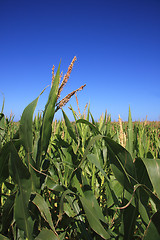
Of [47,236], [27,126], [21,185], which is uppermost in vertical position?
[27,126]

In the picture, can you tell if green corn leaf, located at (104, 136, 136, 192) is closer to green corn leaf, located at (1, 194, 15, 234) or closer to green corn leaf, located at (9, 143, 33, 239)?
green corn leaf, located at (9, 143, 33, 239)

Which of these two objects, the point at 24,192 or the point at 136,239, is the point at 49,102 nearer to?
the point at 24,192

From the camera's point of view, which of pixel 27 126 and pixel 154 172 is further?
pixel 27 126

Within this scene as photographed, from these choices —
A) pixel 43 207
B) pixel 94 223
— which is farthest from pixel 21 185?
pixel 94 223

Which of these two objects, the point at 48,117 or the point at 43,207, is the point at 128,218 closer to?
the point at 43,207

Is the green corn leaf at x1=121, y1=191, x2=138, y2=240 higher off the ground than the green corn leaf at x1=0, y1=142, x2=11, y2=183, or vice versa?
the green corn leaf at x1=0, y1=142, x2=11, y2=183

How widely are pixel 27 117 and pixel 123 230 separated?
1.41 ft

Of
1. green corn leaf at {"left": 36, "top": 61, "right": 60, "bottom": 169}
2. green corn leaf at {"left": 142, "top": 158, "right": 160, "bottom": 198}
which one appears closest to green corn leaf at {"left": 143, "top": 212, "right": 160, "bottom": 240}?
green corn leaf at {"left": 142, "top": 158, "right": 160, "bottom": 198}

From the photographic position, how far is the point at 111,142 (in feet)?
1.36

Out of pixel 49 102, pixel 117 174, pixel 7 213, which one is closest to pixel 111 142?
pixel 117 174

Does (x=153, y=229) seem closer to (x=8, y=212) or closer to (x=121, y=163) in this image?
(x=121, y=163)

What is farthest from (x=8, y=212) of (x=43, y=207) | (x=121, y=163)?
(x=121, y=163)

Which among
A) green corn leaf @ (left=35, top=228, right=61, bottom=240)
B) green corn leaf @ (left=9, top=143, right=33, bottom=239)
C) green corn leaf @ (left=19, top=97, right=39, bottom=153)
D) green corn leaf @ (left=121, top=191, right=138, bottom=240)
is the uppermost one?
green corn leaf @ (left=19, top=97, right=39, bottom=153)

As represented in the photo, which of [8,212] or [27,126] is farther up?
[27,126]
